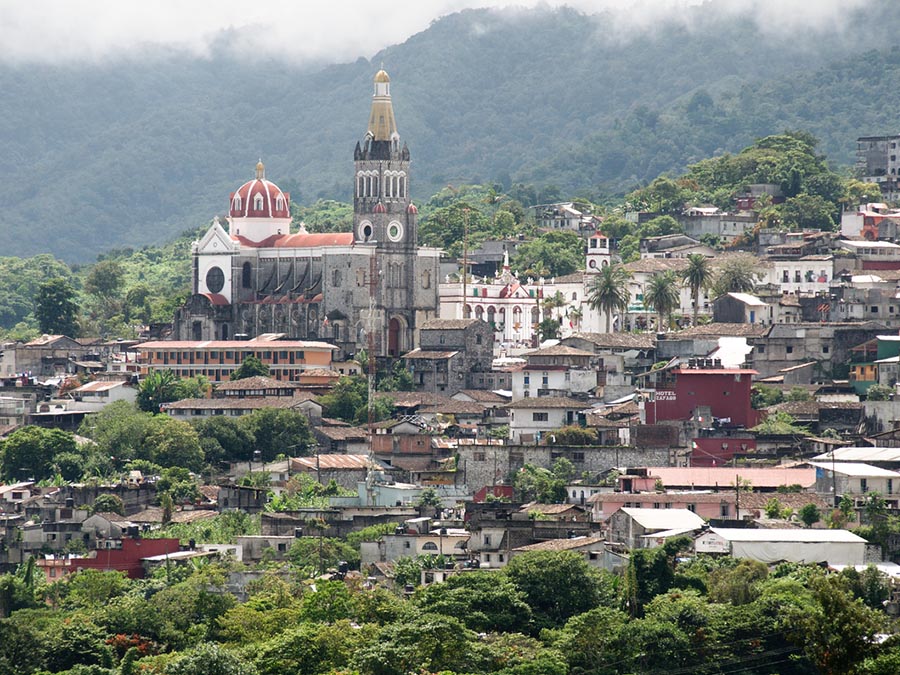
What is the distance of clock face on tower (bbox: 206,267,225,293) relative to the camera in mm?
134625

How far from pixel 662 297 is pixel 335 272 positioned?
56.0 feet

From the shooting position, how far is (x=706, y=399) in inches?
3954

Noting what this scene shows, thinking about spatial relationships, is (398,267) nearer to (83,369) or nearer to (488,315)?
(488,315)

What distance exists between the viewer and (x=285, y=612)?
7575 cm

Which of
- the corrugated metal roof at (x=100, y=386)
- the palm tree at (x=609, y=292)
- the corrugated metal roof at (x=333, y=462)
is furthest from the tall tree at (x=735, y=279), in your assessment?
the corrugated metal roof at (x=100, y=386)

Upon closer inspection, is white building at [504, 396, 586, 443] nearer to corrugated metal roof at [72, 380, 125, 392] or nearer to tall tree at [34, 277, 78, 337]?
corrugated metal roof at [72, 380, 125, 392]

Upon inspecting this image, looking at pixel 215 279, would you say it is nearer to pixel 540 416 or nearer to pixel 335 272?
pixel 335 272

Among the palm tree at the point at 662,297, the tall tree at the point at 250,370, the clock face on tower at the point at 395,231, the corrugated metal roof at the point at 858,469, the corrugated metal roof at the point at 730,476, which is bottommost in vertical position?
the corrugated metal roof at the point at 730,476

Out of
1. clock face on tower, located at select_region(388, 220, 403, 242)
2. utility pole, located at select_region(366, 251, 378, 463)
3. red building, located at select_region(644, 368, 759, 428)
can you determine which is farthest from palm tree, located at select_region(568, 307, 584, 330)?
red building, located at select_region(644, 368, 759, 428)

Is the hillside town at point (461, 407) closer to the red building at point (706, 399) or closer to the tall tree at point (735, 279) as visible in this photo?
the red building at point (706, 399)

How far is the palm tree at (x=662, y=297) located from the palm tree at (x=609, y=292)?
3.87 feet

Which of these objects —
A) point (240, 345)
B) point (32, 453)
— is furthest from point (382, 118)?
point (32, 453)

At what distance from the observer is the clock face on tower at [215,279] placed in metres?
135

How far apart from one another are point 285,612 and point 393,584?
20.8 ft
